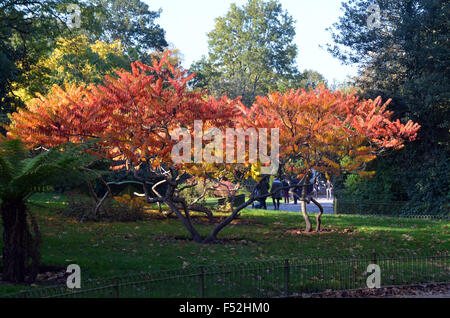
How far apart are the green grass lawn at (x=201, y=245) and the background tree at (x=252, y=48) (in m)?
38.5

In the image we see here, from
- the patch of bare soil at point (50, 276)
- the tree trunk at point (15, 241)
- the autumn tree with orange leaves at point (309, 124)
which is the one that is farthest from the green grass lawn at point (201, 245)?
the autumn tree with orange leaves at point (309, 124)

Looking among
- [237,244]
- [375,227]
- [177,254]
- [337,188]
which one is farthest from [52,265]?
[337,188]

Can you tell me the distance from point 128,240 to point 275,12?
4805 centimetres

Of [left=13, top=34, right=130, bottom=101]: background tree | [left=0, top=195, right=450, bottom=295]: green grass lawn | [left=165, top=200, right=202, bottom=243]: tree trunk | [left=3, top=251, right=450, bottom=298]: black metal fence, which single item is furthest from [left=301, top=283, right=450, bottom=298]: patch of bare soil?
[left=13, top=34, right=130, bottom=101]: background tree

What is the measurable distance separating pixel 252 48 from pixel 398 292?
1911 inches

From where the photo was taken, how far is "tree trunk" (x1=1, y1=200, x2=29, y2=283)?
334 inches

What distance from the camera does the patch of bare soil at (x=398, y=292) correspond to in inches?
343

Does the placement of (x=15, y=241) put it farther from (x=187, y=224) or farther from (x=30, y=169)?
(x=187, y=224)

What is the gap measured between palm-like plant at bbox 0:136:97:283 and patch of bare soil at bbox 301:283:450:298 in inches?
177

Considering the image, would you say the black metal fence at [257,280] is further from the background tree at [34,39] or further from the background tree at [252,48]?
the background tree at [252,48]

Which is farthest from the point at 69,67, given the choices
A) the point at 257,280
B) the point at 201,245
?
the point at 257,280

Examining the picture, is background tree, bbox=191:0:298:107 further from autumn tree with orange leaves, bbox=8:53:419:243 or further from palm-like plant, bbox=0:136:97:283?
palm-like plant, bbox=0:136:97:283

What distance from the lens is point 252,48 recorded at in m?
55.5

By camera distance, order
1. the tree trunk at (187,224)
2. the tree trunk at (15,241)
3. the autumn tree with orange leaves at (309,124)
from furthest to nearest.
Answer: the autumn tree with orange leaves at (309,124), the tree trunk at (187,224), the tree trunk at (15,241)
